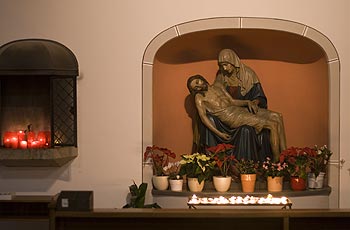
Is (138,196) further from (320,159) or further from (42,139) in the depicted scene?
(320,159)

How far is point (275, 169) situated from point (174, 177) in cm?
95

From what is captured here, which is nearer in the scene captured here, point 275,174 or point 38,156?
point 38,156

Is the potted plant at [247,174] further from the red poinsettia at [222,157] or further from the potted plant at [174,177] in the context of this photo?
the potted plant at [174,177]

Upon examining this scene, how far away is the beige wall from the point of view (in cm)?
528

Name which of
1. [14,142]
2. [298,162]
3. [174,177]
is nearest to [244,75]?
[298,162]

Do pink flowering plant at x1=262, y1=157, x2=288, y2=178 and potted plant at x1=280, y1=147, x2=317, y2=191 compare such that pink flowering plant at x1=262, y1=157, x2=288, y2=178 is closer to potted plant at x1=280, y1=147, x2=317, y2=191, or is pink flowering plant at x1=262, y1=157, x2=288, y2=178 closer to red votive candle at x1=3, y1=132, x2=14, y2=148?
potted plant at x1=280, y1=147, x2=317, y2=191

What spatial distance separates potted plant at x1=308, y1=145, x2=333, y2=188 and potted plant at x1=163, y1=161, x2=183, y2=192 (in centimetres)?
123

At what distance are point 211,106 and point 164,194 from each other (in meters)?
1.00

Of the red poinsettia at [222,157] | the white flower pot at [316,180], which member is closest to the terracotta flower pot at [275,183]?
the white flower pot at [316,180]

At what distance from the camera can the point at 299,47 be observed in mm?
5766

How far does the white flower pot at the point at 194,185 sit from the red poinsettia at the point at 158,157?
28cm

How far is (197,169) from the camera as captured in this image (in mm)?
5156
